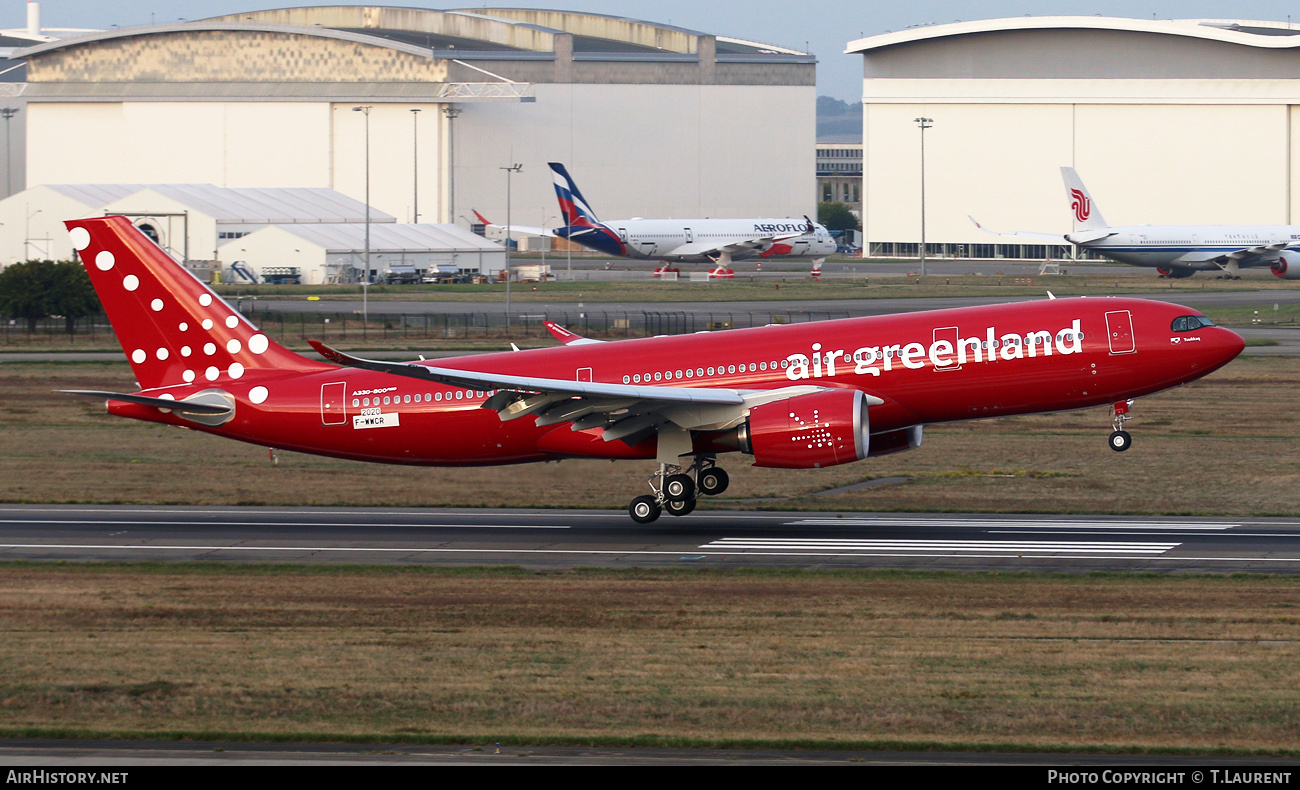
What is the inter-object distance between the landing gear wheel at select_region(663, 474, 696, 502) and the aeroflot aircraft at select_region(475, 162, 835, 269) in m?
108

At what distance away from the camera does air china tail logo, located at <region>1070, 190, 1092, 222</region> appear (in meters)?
143

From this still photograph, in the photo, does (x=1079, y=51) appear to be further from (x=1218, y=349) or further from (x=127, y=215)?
(x=1218, y=349)

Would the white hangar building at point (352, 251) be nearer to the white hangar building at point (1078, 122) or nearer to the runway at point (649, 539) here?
the white hangar building at point (1078, 122)

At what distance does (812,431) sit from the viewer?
33062 millimetres

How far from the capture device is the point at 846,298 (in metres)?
106

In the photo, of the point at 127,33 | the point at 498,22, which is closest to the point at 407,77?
the point at 498,22

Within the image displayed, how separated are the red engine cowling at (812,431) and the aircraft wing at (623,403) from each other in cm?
106

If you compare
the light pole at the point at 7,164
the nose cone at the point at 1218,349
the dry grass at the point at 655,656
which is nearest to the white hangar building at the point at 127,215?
the light pole at the point at 7,164

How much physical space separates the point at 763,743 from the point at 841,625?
729 centimetres

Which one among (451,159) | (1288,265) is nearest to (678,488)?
(1288,265)

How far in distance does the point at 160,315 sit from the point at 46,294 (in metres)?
56.6

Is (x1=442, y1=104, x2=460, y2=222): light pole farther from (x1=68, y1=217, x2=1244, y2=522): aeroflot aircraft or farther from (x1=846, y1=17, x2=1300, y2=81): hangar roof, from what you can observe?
(x1=68, y1=217, x2=1244, y2=522): aeroflot aircraft

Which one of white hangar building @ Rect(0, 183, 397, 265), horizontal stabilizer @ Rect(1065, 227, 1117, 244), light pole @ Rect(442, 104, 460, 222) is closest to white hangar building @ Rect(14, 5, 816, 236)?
light pole @ Rect(442, 104, 460, 222)

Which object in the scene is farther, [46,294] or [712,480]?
[46,294]
